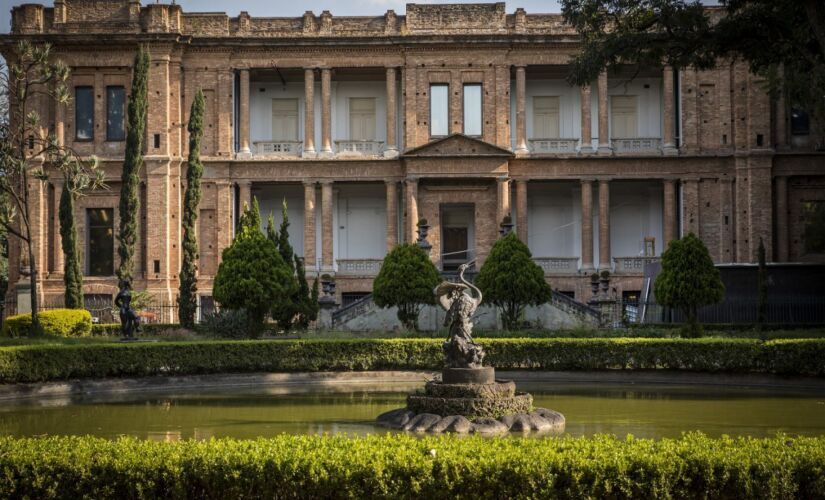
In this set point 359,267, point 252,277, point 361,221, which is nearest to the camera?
point 252,277

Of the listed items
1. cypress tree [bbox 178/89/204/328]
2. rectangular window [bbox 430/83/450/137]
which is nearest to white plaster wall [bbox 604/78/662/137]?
rectangular window [bbox 430/83/450/137]

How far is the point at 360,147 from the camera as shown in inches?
1647

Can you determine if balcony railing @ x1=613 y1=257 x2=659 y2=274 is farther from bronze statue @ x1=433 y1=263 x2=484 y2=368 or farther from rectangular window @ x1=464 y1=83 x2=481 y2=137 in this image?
bronze statue @ x1=433 y1=263 x2=484 y2=368

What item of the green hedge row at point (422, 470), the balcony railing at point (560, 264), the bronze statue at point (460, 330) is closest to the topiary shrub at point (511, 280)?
the balcony railing at point (560, 264)

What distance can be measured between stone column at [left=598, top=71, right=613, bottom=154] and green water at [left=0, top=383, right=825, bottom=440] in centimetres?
2001

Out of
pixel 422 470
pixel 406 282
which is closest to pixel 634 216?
pixel 406 282

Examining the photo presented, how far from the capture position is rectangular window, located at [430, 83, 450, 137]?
40.9 m

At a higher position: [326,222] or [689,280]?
[326,222]

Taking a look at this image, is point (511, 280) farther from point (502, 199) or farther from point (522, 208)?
point (522, 208)

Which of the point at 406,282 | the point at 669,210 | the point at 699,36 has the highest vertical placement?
the point at 699,36

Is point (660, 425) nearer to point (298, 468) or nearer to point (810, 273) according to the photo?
point (298, 468)

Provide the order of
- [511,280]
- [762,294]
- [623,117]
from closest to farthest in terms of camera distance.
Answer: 1. [511,280]
2. [762,294]
3. [623,117]

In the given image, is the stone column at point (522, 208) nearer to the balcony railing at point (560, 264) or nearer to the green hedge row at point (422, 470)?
the balcony railing at point (560, 264)

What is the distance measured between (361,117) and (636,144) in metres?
11.9
